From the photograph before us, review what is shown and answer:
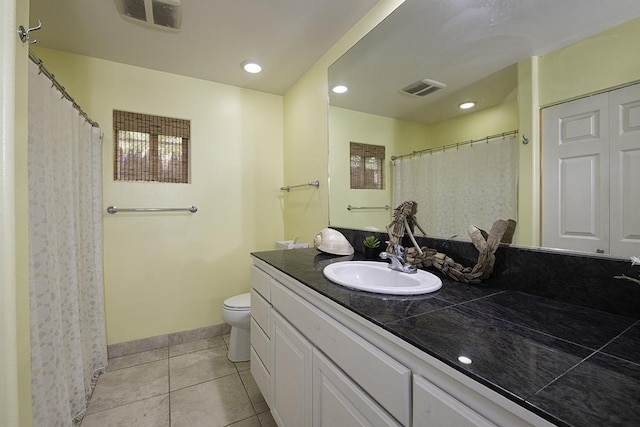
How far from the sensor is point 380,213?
1.62 metres

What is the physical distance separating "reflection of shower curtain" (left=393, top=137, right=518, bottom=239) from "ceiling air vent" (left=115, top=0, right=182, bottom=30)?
5.04ft

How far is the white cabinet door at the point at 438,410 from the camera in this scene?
488mm

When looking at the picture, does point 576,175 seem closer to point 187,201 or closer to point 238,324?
point 238,324

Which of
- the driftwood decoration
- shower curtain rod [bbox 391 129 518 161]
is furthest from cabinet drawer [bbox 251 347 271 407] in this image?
shower curtain rod [bbox 391 129 518 161]

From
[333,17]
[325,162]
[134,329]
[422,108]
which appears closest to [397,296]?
[422,108]

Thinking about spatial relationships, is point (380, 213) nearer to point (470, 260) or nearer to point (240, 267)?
point (470, 260)

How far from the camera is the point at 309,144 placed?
7.39 feet

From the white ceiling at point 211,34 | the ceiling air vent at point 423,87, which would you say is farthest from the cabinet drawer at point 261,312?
the white ceiling at point 211,34

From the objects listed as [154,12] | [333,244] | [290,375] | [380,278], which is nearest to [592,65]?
[380,278]

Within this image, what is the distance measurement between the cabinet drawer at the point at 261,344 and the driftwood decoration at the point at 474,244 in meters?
0.83

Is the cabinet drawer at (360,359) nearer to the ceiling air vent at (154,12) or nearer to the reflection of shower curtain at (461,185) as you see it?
the reflection of shower curtain at (461,185)

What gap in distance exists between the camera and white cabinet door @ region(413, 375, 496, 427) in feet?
1.60

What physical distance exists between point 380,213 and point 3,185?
1512mm

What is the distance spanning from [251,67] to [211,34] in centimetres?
42
